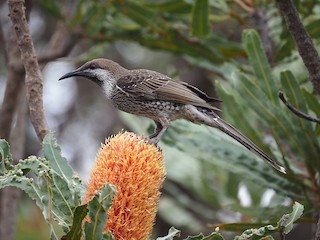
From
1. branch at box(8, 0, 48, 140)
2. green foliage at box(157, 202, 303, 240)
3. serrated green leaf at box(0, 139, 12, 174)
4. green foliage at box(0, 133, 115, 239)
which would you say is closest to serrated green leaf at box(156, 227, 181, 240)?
green foliage at box(157, 202, 303, 240)

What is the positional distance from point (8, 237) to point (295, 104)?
1.75 meters

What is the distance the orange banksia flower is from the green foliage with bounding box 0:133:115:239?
5.1 inches

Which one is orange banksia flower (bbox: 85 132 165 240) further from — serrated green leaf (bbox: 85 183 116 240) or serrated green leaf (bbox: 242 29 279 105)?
serrated green leaf (bbox: 242 29 279 105)

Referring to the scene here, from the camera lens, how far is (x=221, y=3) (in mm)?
4430

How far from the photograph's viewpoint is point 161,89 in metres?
4.01

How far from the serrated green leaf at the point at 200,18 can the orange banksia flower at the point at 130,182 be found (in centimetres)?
176

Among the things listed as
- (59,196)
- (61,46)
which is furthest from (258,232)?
(61,46)

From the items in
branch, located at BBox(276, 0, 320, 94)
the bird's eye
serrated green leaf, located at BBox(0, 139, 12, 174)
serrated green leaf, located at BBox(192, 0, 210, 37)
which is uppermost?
branch, located at BBox(276, 0, 320, 94)

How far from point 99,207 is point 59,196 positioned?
27cm

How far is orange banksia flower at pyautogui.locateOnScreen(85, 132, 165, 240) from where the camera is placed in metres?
2.39

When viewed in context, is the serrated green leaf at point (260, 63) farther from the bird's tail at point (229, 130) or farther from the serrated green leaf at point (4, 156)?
the serrated green leaf at point (4, 156)

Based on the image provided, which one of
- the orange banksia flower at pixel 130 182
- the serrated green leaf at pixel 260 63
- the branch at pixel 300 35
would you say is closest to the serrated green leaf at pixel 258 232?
the orange banksia flower at pixel 130 182

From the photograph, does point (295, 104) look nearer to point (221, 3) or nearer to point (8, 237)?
point (221, 3)

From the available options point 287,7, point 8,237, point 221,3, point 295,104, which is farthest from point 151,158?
point 221,3
